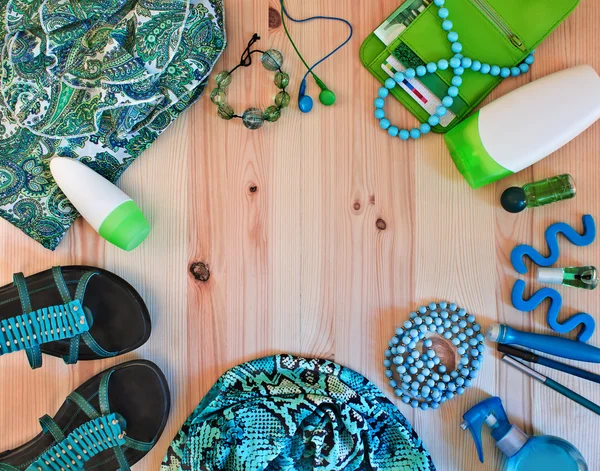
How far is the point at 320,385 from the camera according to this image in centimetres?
70

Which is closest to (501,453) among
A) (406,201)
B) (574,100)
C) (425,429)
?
(425,429)

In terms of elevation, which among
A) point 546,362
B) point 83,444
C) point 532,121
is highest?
point 532,121

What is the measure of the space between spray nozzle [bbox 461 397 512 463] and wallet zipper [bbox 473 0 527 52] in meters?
0.51

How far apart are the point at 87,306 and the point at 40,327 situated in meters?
0.07

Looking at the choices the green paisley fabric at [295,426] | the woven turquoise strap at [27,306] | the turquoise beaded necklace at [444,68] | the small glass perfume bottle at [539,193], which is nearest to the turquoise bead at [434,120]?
the turquoise beaded necklace at [444,68]

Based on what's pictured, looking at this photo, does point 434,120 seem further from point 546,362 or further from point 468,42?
point 546,362

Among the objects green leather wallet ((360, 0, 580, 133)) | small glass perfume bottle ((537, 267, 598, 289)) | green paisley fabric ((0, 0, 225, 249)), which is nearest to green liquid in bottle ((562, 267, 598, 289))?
small glass perfume bottle ((537, 267, 598, 289))

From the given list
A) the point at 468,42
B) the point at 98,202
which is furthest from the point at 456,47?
the point at 98,202

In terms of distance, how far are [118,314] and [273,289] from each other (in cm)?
23

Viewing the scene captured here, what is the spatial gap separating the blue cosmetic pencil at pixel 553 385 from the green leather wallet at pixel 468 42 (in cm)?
35

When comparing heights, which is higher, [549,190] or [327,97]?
[327,97]

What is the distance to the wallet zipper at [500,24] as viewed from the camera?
0.68 m

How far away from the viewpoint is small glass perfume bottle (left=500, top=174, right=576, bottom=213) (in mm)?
676

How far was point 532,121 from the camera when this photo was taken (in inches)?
25.1
